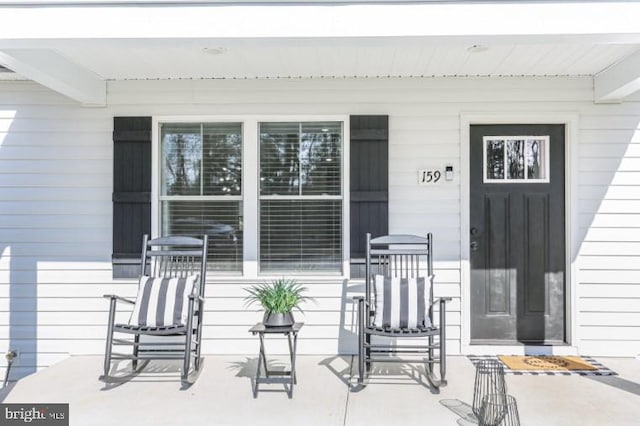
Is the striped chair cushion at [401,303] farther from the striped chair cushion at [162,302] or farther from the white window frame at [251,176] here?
the striped chair cushion at [162,302]

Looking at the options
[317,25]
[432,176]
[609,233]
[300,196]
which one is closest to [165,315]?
[300,196]

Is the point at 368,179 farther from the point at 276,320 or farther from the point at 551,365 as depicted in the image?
the point at 551,365

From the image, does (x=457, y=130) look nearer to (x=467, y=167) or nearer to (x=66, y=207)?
(x=467, y=167)

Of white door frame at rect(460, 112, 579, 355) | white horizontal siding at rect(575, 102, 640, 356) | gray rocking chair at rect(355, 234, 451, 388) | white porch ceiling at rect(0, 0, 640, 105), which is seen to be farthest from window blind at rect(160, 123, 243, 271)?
white horizontal siding at rect(575, 102, 640, 356)

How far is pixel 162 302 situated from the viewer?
12.2 feet

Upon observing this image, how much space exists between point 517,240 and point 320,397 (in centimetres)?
227

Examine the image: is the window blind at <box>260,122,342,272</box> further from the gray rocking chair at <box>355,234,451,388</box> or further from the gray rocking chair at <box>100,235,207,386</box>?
the gray rocking chair at <box>100,235,207,386</box>

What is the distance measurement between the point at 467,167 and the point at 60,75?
3.36 meters

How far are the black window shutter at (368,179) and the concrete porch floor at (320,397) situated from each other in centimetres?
112

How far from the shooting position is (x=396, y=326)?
11.7 ft

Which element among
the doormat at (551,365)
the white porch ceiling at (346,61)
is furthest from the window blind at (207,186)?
the doormat at (551,365)

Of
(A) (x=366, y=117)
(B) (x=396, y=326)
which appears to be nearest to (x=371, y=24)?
(A) (x=366, y=117)

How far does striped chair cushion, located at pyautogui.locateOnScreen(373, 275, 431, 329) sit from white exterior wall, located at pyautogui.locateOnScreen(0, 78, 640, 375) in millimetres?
641

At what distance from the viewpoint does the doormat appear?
3.87 m
